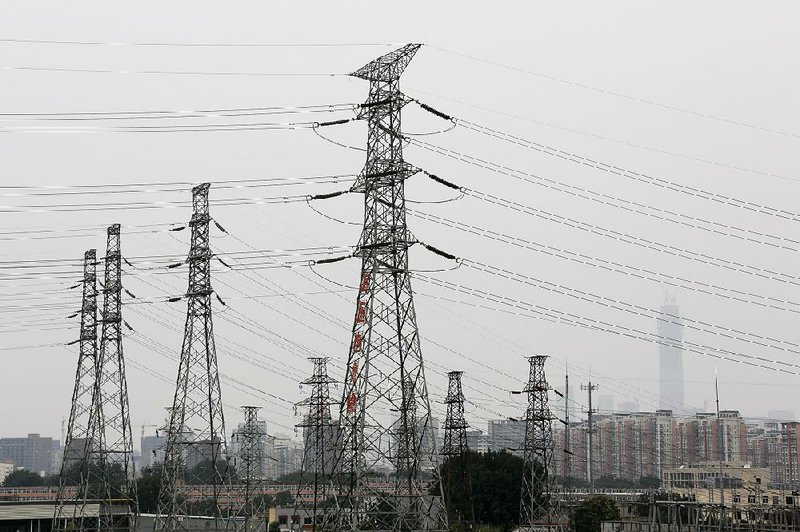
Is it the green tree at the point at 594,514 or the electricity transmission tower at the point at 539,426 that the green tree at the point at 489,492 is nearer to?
the green tree at the point at 594,514

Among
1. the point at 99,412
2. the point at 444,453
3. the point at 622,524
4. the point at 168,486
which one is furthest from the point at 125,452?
the point at 444,453

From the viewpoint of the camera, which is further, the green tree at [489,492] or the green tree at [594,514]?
the green tree at [489,492]

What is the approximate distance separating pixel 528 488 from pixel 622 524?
22.9 meters

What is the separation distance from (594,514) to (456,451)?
1275 centimetres

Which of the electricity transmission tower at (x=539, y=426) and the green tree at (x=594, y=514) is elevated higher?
the electricity transmission tower at (x=539, y=426)

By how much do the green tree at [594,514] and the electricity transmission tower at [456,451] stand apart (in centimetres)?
844

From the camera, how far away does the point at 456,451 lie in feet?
264

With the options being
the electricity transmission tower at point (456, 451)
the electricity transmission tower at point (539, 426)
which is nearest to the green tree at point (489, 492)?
the electricity transmission tower at point (456, 451)

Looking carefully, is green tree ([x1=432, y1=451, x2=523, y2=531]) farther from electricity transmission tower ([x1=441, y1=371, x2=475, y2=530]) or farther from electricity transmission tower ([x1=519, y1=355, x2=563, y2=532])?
electricity transmission tower ([x1=519, y1=355, x2=563, y2=532])

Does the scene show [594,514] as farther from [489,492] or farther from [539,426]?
[539,426]

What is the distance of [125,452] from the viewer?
55281 millimetres

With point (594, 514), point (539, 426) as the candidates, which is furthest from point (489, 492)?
point (539, 426)

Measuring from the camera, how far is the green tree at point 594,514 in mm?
83500

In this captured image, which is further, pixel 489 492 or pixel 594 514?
pixel 489 492
